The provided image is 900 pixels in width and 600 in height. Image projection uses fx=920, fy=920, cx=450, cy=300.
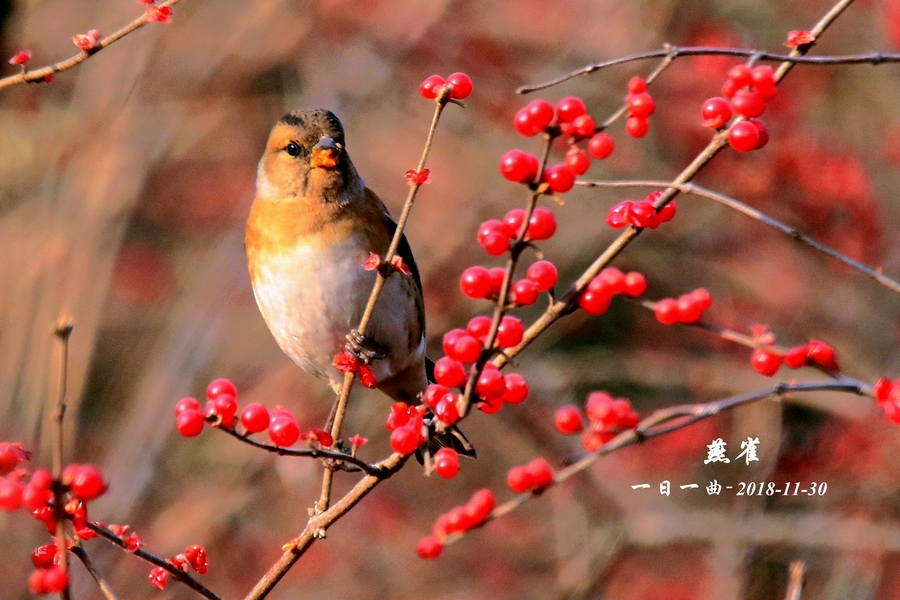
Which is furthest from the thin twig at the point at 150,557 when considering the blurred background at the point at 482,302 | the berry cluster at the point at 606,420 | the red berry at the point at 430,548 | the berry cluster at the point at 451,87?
the blurred background at the point at 482,302

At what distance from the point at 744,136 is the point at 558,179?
390mm

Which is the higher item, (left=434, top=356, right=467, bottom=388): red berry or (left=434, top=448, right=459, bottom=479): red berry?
(left=434, top=356, right=467, bottom=388): red berry

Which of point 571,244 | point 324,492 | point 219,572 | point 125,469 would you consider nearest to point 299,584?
point 219,572

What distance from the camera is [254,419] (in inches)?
72.9

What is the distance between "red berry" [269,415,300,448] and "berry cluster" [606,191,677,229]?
0.78 m

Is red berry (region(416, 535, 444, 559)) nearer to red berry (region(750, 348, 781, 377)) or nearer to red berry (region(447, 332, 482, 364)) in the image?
red berry (region(447, 332, 482, 364))

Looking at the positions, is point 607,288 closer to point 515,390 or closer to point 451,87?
point 515,390

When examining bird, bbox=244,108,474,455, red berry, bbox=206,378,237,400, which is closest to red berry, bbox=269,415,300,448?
red berry, bbox=206,378,237,400

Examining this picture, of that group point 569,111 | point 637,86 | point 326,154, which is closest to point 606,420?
point 569,111

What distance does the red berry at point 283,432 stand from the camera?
1.91 meters

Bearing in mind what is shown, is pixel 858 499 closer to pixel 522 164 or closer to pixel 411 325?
→ pixel 411 325

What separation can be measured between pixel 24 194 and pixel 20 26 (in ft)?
5.69

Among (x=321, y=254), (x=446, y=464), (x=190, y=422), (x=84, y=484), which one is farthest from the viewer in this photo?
A: (x=321, y=254)

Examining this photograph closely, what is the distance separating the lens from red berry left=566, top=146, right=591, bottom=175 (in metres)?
1.70
